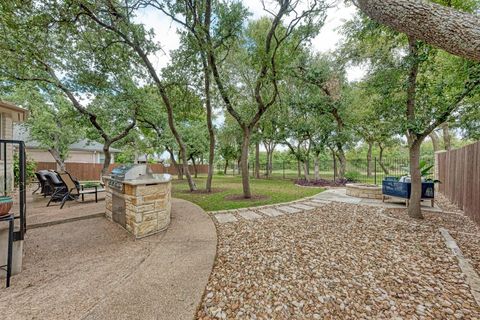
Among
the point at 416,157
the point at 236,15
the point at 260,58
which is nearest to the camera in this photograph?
the point at 416,157

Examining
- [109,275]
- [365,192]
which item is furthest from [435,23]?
[365,192]

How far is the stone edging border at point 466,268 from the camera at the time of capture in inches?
77.2

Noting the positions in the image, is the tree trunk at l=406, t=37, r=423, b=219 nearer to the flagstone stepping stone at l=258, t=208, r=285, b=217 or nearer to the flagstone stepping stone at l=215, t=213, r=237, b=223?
the flagstone stepping stone at l=258, t=208, r=285, b=217

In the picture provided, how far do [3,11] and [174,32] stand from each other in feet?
11.7

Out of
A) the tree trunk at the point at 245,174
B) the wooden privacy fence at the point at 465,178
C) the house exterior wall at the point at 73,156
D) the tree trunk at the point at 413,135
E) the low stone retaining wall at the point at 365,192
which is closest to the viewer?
the tree trunk at the point at 413,135

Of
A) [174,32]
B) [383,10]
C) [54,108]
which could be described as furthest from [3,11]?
[54,108]

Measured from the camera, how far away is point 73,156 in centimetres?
1575

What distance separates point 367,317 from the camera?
162 cm

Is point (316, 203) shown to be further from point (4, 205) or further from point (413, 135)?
point (4, 205)

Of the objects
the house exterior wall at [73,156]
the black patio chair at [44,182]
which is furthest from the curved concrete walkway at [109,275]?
the house exterior wall at [73,156]

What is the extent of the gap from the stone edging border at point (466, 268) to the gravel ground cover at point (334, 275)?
0.05 meters

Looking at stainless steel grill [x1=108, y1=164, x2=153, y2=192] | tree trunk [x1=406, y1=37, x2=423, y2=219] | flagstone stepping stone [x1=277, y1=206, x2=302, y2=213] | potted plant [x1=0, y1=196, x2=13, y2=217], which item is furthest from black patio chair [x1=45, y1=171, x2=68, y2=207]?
tree trunk [x1=406, y1=37, x2=423, y2=219]

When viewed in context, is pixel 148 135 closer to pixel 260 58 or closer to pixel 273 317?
pixel 260 58

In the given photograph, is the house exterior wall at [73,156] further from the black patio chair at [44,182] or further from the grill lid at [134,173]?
the grill lid at [134,173]
